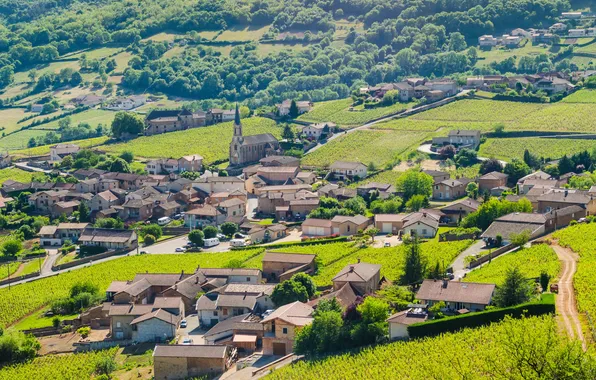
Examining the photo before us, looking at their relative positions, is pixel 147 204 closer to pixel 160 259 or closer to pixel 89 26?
pixel 160 259

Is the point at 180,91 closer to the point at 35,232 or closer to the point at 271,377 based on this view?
the point at 35,232

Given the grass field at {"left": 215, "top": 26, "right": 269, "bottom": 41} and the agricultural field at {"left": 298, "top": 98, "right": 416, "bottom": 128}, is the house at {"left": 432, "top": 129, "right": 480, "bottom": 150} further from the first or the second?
the grass field at {"left": 215, "top": 26, "right": 269, "bottom": 41}

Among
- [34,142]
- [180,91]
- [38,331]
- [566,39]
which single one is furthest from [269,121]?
[38,331]

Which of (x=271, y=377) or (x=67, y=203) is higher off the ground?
(x=271, y=377)

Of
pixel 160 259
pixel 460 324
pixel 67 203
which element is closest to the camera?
pixel 460 324

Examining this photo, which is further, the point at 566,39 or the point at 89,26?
the point at 89,26

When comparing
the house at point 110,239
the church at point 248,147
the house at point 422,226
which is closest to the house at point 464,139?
the church at point 248,147

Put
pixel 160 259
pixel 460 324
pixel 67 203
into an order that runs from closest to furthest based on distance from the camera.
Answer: pixel 460 324, pixel 160 259, pixel 67 203
